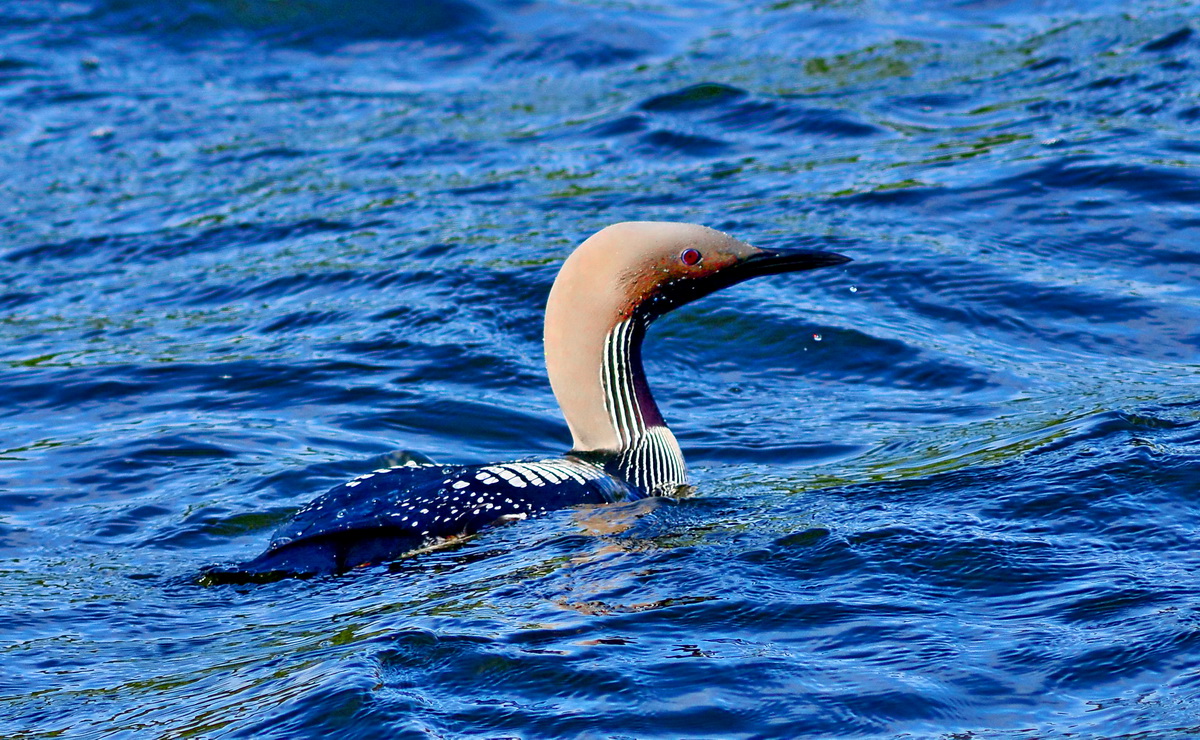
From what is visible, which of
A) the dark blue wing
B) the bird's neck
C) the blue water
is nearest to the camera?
the blue water

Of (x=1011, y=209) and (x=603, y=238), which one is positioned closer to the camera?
(x=603, y=238)

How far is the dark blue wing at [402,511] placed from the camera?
410 cm

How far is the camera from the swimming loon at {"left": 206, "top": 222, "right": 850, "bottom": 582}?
4199 mm

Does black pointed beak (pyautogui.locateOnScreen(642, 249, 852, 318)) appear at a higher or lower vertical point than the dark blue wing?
higher

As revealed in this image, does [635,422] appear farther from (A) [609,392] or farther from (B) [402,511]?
(B) [402,511]

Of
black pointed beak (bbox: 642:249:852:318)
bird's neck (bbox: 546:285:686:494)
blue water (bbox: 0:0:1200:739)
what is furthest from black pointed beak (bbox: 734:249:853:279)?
blue water (bbox: 0:0:1200:739)

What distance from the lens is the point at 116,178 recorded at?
10242mm

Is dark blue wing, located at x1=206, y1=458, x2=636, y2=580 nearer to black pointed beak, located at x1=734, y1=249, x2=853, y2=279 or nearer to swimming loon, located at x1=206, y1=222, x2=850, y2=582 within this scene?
swimming loon, located at x1=206, y1=222, x2=850, y2=582

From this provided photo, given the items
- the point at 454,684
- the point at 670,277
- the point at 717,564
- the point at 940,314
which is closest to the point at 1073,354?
the point at 940,314

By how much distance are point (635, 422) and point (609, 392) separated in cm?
14

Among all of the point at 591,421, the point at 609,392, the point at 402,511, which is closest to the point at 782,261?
the point at 609,392

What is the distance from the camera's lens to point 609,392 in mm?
4871

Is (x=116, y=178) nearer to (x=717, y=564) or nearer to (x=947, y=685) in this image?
(x=717, y=564)

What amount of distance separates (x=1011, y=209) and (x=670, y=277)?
3561 mm
